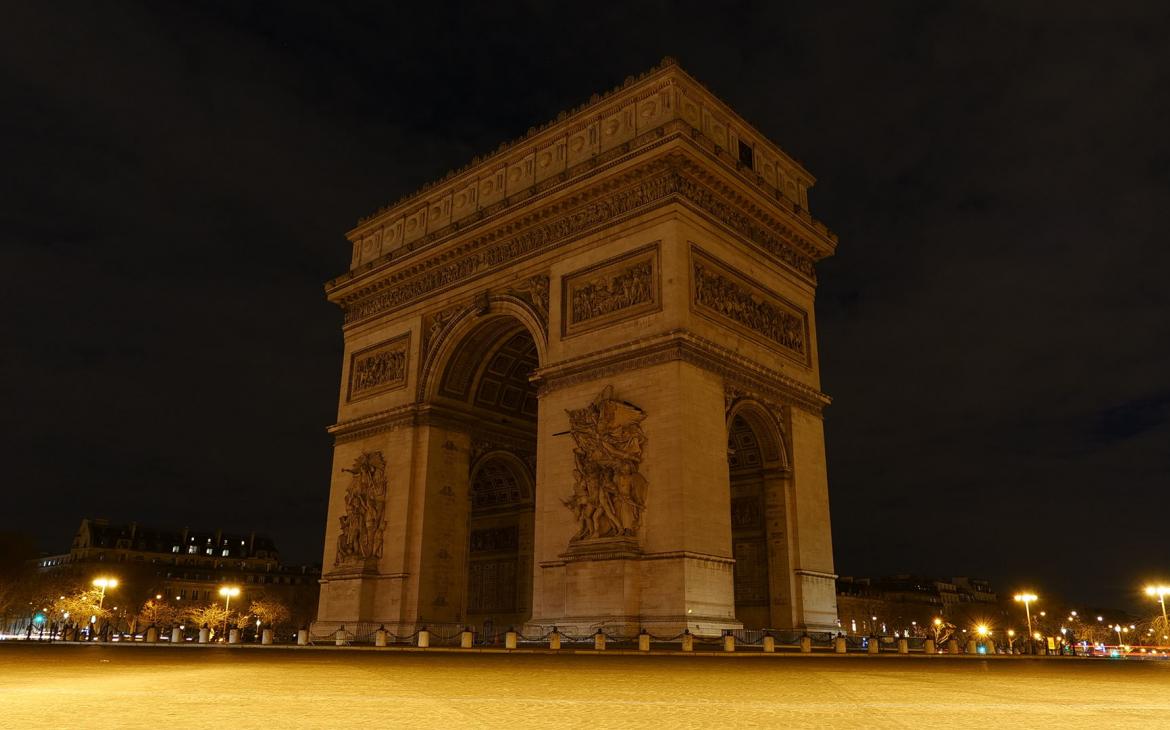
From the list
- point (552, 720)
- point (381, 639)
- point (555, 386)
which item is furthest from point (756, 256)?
point (552, 720)

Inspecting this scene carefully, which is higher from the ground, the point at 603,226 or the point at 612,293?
the point at 603,226

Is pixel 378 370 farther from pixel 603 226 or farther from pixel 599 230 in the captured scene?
pixel 603 226

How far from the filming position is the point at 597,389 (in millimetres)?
23984

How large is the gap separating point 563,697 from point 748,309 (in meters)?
18.7

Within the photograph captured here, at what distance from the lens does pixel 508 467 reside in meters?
32.7

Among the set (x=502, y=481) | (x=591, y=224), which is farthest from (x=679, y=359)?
(x=502, y=481)

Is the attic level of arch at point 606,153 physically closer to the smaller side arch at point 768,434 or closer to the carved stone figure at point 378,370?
the carved stone figure at point 378,370

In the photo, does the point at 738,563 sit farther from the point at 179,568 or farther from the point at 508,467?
the point at 179,568

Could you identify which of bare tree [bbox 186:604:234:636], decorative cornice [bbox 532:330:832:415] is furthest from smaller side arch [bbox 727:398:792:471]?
bare tree [bbox 186:604:234:636]

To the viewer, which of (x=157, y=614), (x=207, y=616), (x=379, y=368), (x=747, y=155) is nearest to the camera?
(x=747, y=155)

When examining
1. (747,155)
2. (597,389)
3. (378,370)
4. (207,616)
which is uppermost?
(747,155)

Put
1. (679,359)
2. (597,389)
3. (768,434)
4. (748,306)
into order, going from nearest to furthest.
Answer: (679,359)
(597,389)
(768,434)
(748,306)

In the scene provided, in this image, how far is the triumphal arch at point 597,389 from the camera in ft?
72.6

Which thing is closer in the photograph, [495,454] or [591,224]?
[591,224]
